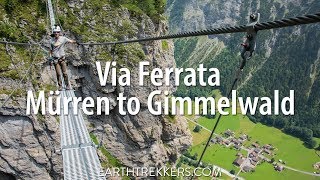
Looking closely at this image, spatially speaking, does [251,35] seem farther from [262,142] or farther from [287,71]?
[287,71]

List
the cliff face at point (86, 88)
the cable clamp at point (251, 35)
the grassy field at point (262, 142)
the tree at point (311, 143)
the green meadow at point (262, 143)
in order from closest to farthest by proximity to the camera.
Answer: the cable clamp at point (251, 35)
the cliff face at point (86, 88)
the green meadow at point (262, 143)
the grassy field at point (262, 142)
the tree at point (311, 143)

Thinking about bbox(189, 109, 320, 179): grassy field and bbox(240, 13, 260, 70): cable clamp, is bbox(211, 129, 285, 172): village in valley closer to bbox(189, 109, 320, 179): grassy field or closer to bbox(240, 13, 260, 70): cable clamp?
bbox(189, 109, 320, 179): grassy field

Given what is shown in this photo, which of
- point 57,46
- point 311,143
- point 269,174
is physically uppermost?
point 57,46

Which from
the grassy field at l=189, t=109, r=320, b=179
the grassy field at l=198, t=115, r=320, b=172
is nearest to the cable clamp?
the grassy field at l=189, t=109, r=320, b=179

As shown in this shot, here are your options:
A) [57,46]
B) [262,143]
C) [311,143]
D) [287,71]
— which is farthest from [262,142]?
[57,46]

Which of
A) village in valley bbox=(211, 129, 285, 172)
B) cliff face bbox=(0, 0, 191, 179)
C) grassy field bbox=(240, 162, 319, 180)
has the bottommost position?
grassy field bbox=(240, 162, 319, 180)

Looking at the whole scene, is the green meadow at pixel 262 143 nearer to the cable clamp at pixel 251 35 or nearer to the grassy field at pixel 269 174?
the grassy field at pixel 269 174

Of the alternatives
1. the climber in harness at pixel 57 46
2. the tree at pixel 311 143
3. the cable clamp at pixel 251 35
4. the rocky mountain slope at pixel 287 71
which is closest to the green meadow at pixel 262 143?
the tree at pixel 311 143

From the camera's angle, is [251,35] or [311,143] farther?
[311,143]

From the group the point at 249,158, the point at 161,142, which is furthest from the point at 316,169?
the point at 161,142
